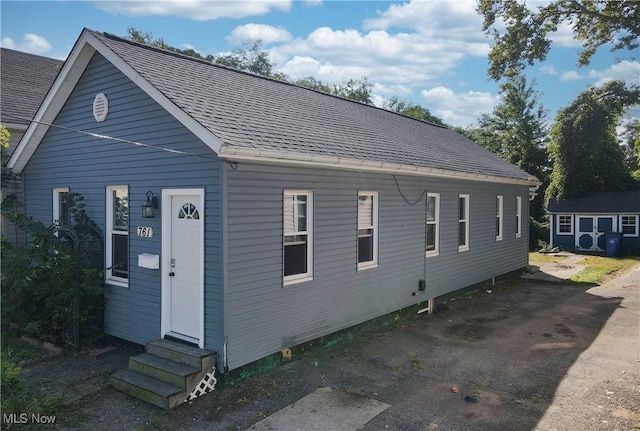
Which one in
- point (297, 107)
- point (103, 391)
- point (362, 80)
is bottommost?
point (103, 391)

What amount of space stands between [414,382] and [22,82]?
13.6 metres

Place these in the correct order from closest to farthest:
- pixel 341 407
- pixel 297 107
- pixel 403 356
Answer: pixel 341 407 → pixel 403 356 → pixel 297 107

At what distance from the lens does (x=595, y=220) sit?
24.6 metres

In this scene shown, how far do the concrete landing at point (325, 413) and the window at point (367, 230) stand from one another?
3.04 m

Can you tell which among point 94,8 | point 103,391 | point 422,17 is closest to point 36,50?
point 94,8

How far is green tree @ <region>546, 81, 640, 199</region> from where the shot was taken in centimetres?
2578

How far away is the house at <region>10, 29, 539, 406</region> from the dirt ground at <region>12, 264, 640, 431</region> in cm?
55

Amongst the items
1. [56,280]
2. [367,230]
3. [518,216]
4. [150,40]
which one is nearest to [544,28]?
[518,216]

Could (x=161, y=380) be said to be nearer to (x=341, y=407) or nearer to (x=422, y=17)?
(x=341, y=407)

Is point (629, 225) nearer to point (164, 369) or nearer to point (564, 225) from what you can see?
point (564, 225)

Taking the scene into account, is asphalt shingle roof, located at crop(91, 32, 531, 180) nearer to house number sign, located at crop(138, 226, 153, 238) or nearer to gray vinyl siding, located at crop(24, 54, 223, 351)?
gray vinyl siding, located at crop(24, 54, 223, 351)

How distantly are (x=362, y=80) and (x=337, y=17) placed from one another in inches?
1526

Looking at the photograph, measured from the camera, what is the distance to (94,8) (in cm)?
1024

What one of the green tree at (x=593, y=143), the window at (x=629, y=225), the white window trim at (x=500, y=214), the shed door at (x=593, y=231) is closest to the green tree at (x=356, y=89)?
the green tree at (x=593, y=143)
